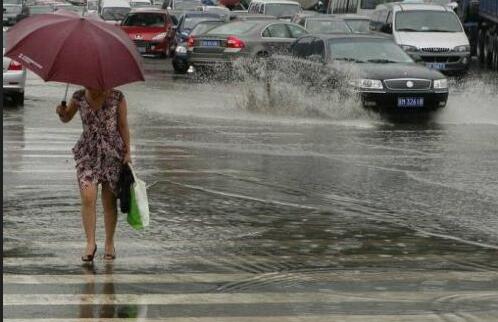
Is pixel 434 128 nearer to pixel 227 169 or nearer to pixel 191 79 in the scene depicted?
pixel 227 169

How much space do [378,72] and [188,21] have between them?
18.0m

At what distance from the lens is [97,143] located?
9109 millimetres

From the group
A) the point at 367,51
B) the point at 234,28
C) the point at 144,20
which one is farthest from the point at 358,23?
the point at 367,51

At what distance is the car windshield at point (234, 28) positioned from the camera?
102 feet

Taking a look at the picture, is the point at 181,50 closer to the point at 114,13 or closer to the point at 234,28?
the point at 234,28

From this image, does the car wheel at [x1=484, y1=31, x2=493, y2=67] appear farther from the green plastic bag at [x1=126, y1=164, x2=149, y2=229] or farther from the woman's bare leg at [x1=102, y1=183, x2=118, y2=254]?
the green plastic bag at [x1=126, y1=164, x2=149, y2=229]

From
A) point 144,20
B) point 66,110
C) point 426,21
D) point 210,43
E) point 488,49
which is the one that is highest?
point 66,110

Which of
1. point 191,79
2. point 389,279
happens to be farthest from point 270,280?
point 191,79

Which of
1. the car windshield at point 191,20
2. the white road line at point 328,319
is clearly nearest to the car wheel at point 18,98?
the car windshield at point 191,20

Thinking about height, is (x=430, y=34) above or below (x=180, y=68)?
above

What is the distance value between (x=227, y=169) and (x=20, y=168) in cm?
225

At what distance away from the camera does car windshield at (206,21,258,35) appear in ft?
102

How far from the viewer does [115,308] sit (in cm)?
771

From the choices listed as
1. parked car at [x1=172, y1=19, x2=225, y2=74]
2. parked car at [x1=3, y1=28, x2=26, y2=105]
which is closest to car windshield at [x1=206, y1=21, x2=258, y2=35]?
parked car at [x1=172, y1=19, x2=225, y2=74]
